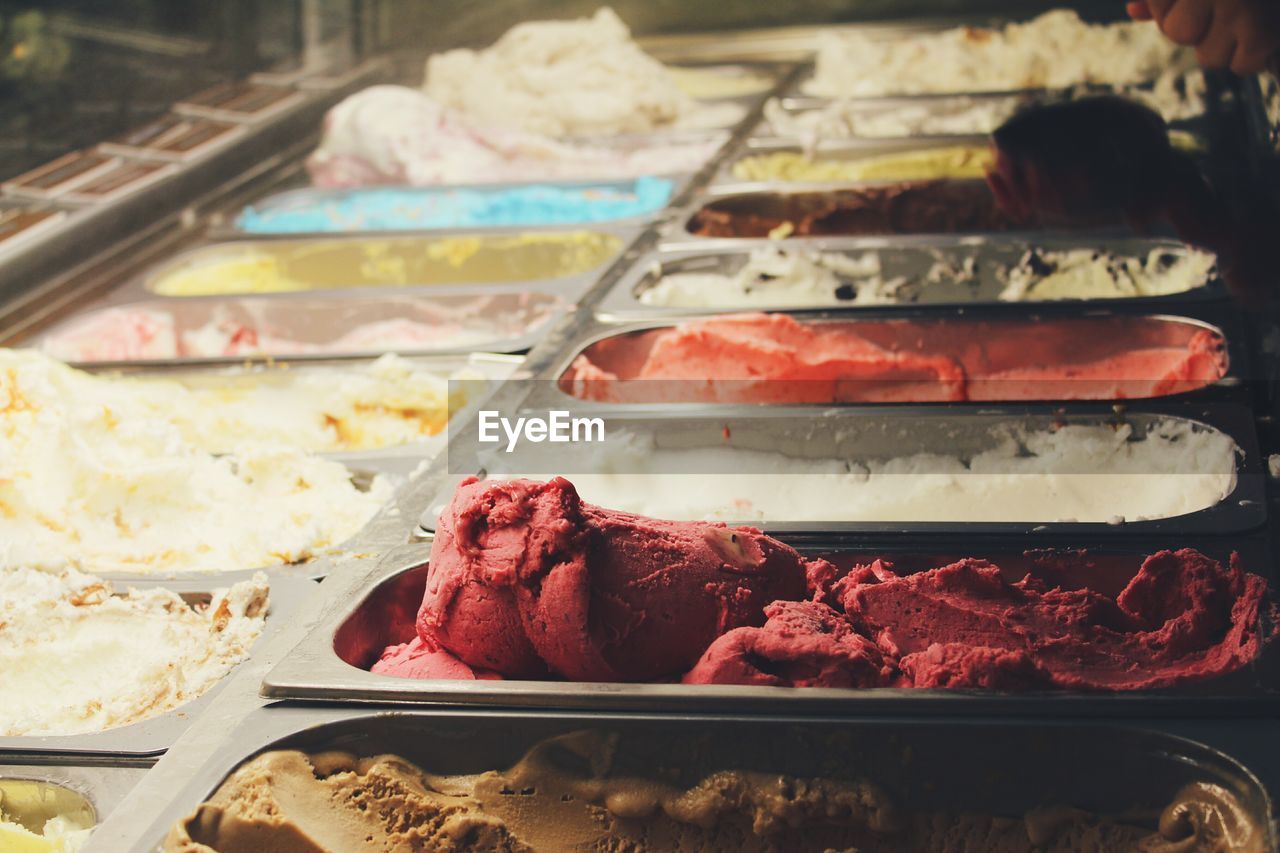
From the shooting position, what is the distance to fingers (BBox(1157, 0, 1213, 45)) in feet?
4.26

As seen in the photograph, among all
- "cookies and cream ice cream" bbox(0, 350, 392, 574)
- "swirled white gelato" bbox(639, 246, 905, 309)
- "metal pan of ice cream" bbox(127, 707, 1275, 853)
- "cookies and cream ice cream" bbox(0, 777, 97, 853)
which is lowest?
"cookies and cream ice cream" bbox(0, 777, 97, 853)

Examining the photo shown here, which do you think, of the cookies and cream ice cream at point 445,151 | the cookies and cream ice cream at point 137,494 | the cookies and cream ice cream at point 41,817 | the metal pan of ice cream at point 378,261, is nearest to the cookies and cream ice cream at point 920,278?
the metal pan of ice cream at point 378,261

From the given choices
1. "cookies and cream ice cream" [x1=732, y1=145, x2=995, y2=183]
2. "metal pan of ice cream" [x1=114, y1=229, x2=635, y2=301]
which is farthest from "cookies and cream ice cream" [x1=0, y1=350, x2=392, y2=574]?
"cookies and cream ice cream" [x1=732, y1=145, x2=995, y2=183]

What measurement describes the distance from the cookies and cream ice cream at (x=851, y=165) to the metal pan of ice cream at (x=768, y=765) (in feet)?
8.21

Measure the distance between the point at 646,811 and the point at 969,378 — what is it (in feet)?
3.99

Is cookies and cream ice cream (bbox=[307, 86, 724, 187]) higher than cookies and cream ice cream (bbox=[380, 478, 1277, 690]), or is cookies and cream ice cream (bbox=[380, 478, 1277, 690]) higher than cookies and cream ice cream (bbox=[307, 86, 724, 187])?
cookies and cream ice cream (bbox=[307, 86, 724, 187])

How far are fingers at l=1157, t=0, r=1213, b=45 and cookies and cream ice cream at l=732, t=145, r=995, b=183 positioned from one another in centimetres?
195

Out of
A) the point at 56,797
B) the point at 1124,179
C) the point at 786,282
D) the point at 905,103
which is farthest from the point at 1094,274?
the point at 56,797

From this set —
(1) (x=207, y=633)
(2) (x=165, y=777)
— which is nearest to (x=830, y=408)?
(1) (x=207, y=633)

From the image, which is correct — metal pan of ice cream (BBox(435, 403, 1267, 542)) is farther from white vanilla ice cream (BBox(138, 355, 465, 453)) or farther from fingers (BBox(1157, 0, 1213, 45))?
fingers (BBox(1157, 0, 1213, 45))

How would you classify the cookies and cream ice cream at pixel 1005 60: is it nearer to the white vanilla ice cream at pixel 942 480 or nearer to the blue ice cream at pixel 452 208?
the blue ice cream at pixel 452 208

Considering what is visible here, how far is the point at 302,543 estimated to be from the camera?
1.53 metres

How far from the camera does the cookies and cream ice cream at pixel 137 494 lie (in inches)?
62.7
